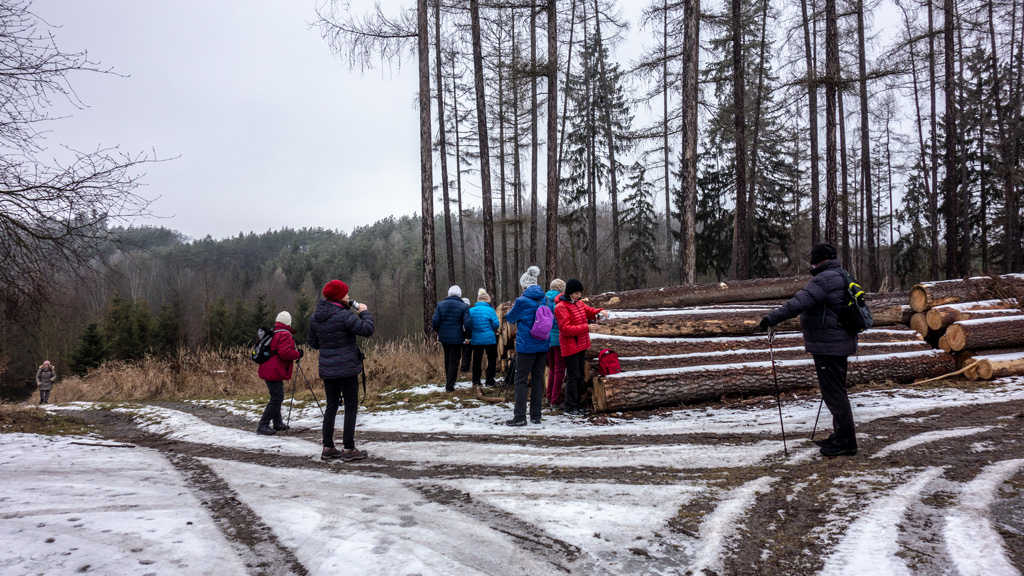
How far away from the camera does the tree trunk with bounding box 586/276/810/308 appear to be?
12.0 meters

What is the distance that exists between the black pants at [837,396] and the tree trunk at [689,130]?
811 cm

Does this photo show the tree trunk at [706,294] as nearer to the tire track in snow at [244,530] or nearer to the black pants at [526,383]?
the black pants at [526,383]

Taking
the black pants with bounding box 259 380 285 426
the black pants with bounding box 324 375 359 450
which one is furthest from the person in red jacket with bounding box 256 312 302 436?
the black pants with bounding box 324 375 359 450

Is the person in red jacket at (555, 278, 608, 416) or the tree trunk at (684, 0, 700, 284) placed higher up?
the tree trunk at (684, 0, 700, 284)

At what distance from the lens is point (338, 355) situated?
19.5ft

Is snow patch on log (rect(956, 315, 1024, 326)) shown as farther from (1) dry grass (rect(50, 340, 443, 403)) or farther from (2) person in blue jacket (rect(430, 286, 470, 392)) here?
(1) dry grass (rect(50, 340, 443, 403))

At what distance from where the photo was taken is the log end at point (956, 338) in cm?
950

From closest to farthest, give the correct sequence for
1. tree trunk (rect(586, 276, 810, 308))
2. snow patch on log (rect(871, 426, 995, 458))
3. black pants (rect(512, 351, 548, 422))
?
1. snow patch on log (rect(871, 426, 995, 458))
2. black pants (rect(512, 351, 548, 422))
3. tree trunk (rect(586, 276, 810, 308))

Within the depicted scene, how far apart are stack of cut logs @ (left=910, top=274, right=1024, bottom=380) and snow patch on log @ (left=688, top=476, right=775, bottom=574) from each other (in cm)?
782

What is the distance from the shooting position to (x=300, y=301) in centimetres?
4906

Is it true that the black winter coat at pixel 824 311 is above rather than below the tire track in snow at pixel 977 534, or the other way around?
above

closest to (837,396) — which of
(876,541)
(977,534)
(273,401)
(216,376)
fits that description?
(977,534)

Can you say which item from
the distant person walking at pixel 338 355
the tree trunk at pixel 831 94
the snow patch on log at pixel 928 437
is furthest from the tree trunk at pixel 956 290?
the distant person walking at pixel 338 355

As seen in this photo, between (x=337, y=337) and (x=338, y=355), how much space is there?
0.67ft
